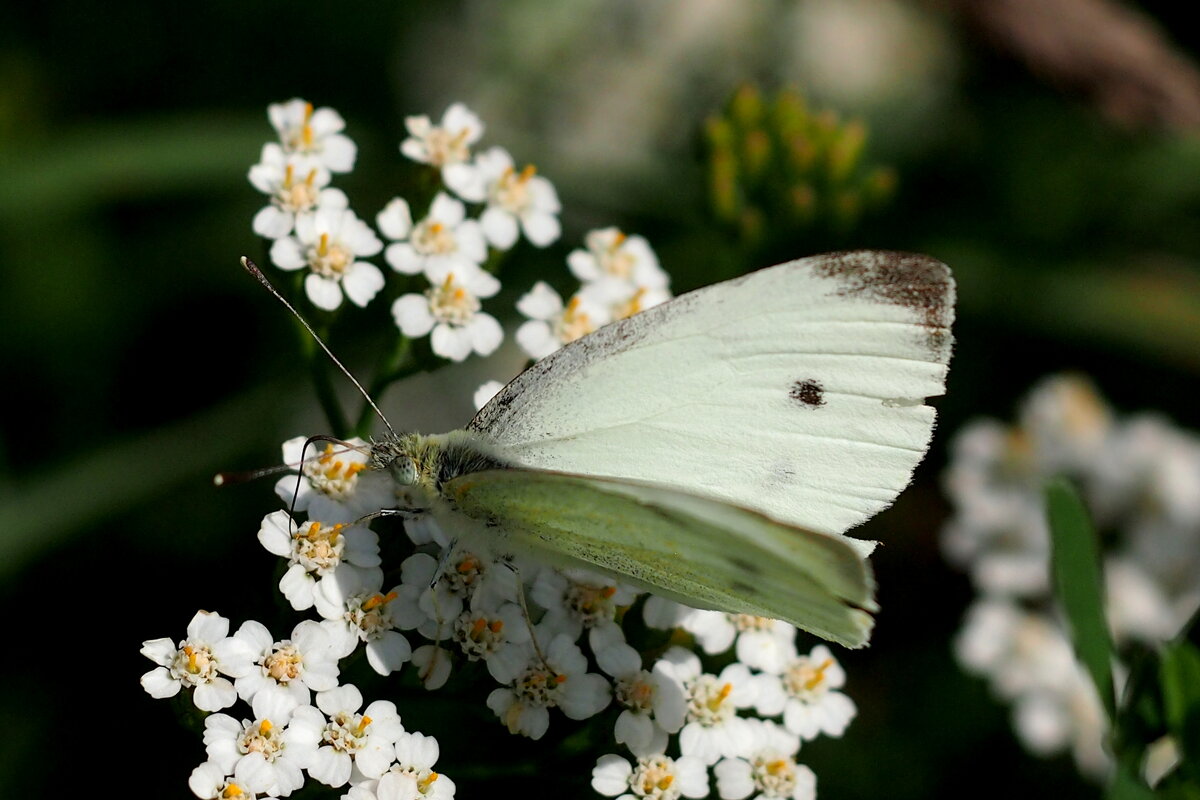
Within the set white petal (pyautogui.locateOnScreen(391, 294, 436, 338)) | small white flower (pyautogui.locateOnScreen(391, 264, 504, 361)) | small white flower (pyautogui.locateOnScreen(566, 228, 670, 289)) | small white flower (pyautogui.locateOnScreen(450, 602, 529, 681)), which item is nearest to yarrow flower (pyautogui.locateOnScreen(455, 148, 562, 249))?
small white flower (pyautogui.locateOnScreen(566, 228, 670, 289))

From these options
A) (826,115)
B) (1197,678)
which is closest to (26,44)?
(826,115)

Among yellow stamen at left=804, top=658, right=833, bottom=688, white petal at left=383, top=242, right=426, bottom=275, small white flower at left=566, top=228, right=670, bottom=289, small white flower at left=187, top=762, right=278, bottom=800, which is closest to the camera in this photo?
small white flower at left=187, top=762, right=278, bottom=800

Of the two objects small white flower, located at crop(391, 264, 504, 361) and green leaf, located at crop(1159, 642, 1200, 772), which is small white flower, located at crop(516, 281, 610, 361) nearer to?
small white flower, located at crop(391, 264, 504, 361)

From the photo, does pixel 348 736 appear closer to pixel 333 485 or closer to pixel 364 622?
pixel 364 622

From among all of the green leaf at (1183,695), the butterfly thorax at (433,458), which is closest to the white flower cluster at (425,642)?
the butterfly thorax at (433,458)

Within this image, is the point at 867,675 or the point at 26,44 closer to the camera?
the point at 867,675

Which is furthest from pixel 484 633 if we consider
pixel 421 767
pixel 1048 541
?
pixel 1048 541

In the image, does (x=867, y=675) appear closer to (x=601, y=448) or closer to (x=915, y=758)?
(x=915, y=758)
